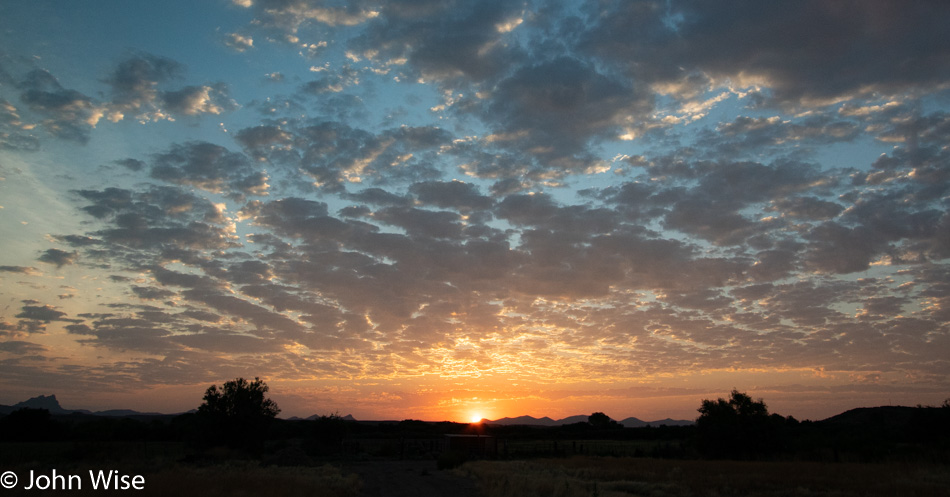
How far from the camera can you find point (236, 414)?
51.5 m

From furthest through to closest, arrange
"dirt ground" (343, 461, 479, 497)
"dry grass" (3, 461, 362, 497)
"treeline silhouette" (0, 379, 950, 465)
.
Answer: "treeline silhouette" (0, 379, 950, 465), "dirt ground" (343, 461, 479, 497), "dry grass" (3, 461, 362, 497)

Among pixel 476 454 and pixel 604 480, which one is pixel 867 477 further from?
pixel 476 454

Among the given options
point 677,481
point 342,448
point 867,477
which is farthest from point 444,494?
point 342,448

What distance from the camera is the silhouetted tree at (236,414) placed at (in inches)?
1992

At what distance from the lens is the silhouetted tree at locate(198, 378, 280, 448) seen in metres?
50.6

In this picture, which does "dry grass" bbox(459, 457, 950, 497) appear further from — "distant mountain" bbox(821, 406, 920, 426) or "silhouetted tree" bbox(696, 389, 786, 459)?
"distant mountain" bbox(821, 406, 920, 426)

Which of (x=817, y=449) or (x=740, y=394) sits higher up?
(x=740, y=394)

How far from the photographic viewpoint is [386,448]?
2414 inches

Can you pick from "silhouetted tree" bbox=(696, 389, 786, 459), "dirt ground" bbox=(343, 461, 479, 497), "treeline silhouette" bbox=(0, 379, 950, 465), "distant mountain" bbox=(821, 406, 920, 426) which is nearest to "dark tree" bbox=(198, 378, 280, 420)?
"treeline silhouette" bbox=(0, 379, 950, 465)

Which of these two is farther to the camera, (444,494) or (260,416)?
(260,416)

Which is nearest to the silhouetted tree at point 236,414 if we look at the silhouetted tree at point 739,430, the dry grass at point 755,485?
the dry grass at point 755,485

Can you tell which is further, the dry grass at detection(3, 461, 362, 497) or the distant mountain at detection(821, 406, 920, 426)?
the distant mountain at detection(821, 406, 920, 426)

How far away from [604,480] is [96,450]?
106 ft

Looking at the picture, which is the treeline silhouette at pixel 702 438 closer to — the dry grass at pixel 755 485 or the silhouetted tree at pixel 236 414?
the silhouetted tree at pixel 236 414
